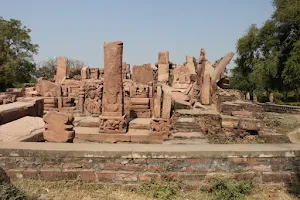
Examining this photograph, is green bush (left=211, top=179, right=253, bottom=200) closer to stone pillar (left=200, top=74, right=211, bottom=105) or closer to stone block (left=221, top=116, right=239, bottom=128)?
stone block (left=221, top=116, right=239, bottom=128)

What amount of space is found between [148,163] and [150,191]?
0.27 metres

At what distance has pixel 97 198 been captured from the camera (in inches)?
98.8

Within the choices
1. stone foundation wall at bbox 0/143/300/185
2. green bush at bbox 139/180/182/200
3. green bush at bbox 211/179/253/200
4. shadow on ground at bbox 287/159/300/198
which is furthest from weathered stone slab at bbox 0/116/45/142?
shadow on ground at bbox 287/159/300/198

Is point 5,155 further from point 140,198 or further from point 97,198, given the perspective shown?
point 140,198

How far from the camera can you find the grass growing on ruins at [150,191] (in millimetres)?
2512

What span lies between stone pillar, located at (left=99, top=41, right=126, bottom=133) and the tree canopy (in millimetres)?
13289

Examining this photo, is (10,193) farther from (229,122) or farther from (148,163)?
(229,122)

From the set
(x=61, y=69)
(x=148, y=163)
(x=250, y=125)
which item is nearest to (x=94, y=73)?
(x=61, y=69)

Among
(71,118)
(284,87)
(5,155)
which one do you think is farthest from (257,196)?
(284,87)

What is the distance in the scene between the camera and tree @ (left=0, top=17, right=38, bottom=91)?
2766cm

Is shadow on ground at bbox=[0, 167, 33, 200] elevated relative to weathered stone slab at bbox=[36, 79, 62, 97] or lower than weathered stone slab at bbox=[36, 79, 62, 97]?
lower

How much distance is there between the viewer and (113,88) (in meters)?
7.22

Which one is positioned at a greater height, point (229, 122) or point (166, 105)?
point (166, 105)

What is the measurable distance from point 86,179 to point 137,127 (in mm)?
5218
